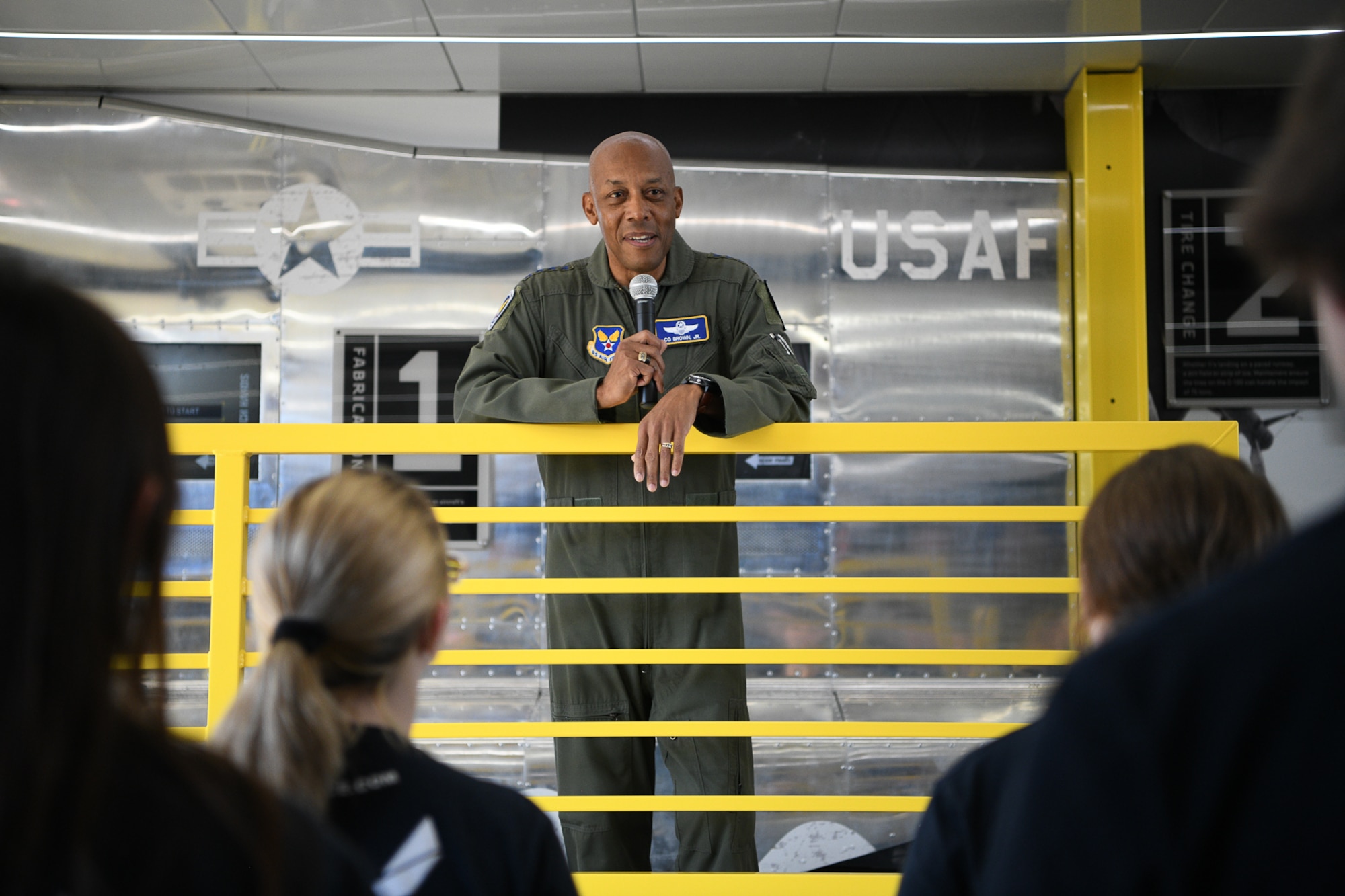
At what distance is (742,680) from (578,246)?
2.32 metres

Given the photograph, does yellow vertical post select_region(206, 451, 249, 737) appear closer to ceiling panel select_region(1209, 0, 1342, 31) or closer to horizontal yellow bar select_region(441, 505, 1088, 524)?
→ horizontal yellow bar select_region(441, 505, 1088, 524)

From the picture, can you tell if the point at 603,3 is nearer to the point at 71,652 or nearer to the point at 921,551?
the point at 921,551

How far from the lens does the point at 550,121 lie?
4195mm

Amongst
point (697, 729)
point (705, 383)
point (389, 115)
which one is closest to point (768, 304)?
point (705, 383)

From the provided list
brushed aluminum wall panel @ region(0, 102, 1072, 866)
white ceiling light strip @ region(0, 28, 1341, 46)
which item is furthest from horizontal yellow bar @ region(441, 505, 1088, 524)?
white ceiling light strip @ region(0, 28, 1341, 46)

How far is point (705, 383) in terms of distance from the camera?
184 cm

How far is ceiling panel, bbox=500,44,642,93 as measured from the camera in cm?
380

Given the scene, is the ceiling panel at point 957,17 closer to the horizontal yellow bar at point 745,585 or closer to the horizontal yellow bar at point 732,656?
the horizontal yellow bar at point 745,585

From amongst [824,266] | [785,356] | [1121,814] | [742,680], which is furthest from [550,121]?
[1121,814]

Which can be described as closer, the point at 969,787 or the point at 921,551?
the point at 969,787

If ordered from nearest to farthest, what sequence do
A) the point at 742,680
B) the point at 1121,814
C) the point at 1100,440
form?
1. the point at 1121,814
2. the point at 1100,440
3. the point at 742,680

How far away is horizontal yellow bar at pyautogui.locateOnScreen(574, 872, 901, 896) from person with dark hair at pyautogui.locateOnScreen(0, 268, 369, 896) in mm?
1373

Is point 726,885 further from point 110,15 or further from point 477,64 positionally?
point 110,15

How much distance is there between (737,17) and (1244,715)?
11.3 ft
